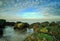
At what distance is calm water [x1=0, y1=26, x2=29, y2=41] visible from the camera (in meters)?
5.82

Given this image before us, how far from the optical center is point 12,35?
19.5 feet

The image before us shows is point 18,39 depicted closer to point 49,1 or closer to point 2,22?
point 2,22

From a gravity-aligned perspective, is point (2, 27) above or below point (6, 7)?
below

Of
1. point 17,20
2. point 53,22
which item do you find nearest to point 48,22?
point 53,22

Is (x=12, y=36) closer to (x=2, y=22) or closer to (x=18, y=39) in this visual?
(x=18, y=39)

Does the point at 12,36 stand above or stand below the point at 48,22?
below

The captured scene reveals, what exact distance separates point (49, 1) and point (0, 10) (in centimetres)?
198

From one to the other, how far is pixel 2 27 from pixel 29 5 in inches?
54.3

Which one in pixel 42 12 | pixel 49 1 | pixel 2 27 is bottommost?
pixel 2 27

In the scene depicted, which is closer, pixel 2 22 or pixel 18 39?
pixel 18 39

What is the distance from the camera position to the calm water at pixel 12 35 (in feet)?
19.1

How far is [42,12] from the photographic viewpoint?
6301mm

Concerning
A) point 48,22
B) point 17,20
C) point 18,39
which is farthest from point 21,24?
point 48,22

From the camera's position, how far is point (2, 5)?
6.39 metres
